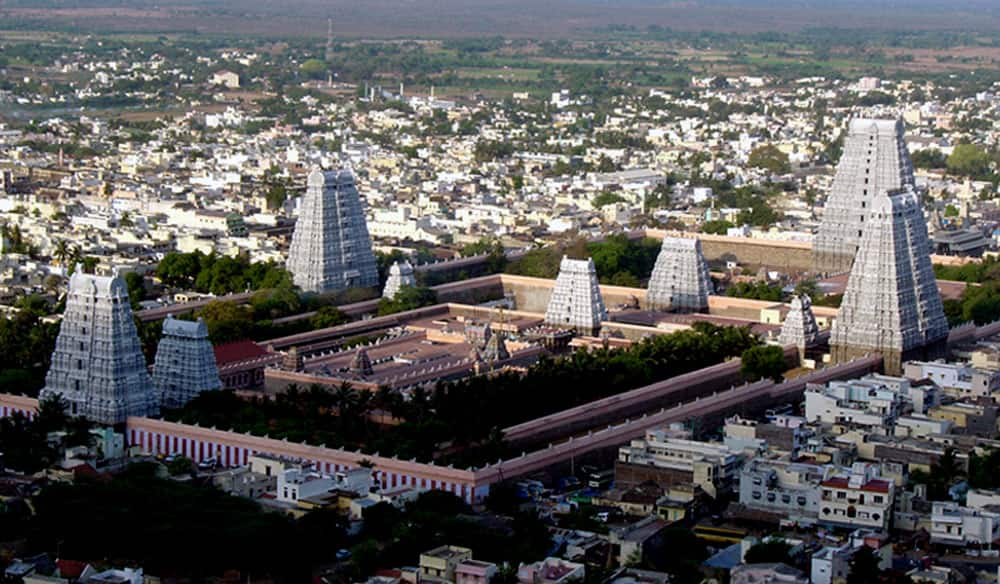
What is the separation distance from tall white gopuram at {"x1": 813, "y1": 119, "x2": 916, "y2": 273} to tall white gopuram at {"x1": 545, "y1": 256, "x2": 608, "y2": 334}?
654 inches

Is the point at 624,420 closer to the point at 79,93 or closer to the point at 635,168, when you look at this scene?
the point at 635,168

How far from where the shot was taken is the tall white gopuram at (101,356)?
52438mm

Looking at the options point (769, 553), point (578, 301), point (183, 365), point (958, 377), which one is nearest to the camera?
point (769, 553)

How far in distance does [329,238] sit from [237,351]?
12.4 metres

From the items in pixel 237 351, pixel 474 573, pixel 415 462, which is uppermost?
pixel 474 573

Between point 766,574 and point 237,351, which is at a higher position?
point 766,574

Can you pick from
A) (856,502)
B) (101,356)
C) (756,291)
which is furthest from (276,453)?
(756,291)

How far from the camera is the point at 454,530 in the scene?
42750 millimetres

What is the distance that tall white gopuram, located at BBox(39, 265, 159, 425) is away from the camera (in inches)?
2064

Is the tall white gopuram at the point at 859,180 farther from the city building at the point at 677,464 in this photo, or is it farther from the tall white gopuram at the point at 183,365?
the tall white gopuram at the point at 183,365

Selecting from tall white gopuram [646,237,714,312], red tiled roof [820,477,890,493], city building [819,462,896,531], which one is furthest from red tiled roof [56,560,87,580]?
tall white gopuram [646,237,714,312]

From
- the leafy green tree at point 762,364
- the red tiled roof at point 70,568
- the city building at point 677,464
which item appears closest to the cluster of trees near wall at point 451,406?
the leafy green tree at point 762,364

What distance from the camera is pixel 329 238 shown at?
71.6 meters

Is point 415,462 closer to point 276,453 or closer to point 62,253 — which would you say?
point 276,453
